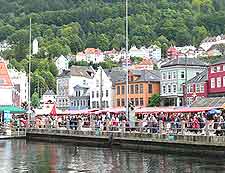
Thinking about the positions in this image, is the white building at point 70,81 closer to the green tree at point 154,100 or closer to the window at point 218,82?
the green tree at point 154,100

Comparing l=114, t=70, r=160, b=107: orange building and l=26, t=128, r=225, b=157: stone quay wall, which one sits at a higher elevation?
l=114, t=70, r=160, b=107: orange building

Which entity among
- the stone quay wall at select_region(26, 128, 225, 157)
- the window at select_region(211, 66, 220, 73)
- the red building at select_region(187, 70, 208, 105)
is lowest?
the stone quay wall at select_region(26, 128, 225, 157)

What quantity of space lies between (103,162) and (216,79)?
66.7 meters

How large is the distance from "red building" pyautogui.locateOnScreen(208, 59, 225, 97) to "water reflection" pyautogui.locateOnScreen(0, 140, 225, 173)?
56.4 metres

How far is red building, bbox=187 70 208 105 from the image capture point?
103 m

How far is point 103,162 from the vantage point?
119ft

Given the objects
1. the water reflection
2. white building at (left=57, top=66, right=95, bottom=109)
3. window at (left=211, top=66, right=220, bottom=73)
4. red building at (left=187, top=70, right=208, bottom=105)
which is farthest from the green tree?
the water reflection

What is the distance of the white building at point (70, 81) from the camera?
156 meters

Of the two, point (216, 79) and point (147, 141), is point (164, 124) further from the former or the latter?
point (216, 79)

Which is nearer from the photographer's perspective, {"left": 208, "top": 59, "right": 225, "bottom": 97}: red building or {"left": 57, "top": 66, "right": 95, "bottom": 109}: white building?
{"left": 208, "top": 59, "right": 225, "bottom": 97}: red building

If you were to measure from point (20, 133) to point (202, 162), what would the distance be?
36420mm

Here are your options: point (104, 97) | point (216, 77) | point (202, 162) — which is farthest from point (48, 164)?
point (104, 97)

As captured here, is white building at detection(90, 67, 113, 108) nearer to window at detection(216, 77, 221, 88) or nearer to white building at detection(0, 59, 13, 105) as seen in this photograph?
white building at detection(0, 59, 13, 105)

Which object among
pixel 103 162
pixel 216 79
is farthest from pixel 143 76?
pixel 103 162
